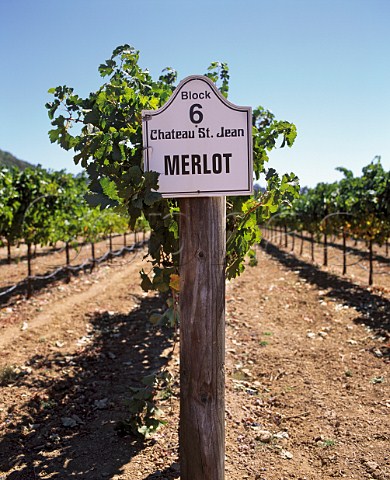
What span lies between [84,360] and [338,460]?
388 centimetres

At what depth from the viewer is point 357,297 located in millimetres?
11234

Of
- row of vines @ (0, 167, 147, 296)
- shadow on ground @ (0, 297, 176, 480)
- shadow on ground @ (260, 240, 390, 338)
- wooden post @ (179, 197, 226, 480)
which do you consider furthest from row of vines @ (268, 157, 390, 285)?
wooden post @ (179, 197, 226, 480)

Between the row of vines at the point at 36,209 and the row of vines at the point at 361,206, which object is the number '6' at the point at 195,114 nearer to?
the row of vines at the point at 361,206

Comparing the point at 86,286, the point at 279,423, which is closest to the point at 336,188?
the point at 86,286

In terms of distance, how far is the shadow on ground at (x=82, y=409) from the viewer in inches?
146

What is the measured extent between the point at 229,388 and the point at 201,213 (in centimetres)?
358

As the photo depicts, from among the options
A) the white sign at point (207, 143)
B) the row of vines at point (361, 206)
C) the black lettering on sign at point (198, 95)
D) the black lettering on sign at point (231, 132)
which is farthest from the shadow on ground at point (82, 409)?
the row of vines at point (361, 206)

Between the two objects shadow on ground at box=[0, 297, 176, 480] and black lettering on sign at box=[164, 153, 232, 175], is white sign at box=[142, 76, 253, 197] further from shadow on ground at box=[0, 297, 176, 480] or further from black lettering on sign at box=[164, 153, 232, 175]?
shadow on ground at box=[0, 297, 176, 480]

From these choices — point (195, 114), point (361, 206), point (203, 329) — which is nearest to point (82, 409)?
point (203, 329)

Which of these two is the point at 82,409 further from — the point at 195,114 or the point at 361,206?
the point at 361,206

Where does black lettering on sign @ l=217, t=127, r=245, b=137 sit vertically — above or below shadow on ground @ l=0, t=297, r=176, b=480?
above

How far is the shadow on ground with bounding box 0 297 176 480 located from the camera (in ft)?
12.2

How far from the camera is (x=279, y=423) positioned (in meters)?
4.59

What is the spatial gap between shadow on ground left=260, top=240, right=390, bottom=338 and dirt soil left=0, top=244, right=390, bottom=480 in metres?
0.07
